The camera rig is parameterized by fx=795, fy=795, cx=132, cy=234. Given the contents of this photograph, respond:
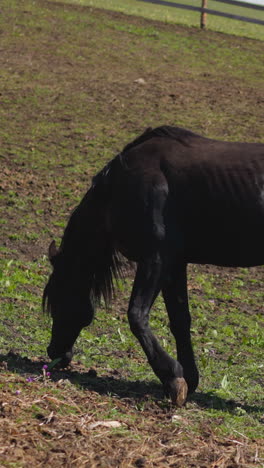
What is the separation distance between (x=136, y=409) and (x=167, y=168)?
1697 mm

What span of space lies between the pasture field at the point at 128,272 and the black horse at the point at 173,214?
565 mm

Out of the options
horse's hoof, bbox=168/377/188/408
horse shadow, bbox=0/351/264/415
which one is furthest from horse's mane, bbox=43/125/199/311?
horse's hoof, bbox=168/377/188/408

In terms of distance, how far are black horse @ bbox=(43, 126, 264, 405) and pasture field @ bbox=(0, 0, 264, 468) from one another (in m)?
0.57

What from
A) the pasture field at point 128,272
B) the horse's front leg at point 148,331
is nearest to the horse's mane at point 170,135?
the horse's front leg at point 148,331

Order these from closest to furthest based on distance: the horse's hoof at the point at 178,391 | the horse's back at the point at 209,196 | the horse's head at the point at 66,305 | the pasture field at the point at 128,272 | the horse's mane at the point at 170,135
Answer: the pasture field at the point at 128,272 → the horse's hoof at the point at 178,391 → the horse's back at the point at 209,196 → the horse's mane at the point at 170,135 → the horse's head at the point at 66,305

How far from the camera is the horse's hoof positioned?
5473 mm

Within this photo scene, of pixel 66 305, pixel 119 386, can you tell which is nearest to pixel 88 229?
pixel 66 305

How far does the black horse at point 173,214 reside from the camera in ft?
18.3

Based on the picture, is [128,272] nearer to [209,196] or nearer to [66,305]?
[66,305]

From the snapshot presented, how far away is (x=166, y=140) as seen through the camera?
19.4 feet

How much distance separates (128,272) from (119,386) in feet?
3.37

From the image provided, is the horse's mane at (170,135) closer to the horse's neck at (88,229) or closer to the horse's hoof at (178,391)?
the horse's neck at (88,229)

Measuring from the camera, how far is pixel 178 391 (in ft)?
18.0

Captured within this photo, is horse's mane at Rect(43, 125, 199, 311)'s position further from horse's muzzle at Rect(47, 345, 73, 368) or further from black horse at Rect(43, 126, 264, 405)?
horse's muzzle at Rect(47, 345, 73, 368)
